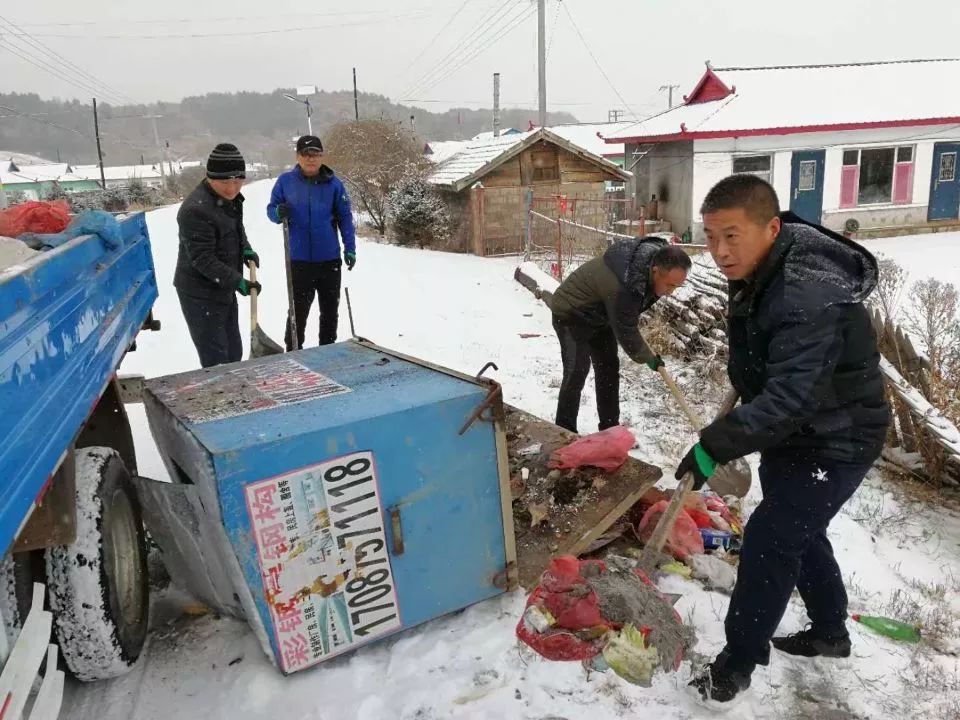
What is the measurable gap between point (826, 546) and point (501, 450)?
1.24 meters

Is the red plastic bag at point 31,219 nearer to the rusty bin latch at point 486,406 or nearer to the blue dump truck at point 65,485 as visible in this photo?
the blue dump truck at point 65,485

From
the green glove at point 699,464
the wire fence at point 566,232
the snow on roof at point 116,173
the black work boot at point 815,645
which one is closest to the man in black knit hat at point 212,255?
the green glove at point 699,464

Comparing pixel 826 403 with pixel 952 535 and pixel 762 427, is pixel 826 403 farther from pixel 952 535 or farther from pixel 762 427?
pixel 952 535

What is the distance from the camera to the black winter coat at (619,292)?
12.3 ft

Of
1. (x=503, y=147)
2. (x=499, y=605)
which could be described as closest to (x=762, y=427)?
(x=499, y=605)

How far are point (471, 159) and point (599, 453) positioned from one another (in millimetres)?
16195

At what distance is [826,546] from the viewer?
258cm

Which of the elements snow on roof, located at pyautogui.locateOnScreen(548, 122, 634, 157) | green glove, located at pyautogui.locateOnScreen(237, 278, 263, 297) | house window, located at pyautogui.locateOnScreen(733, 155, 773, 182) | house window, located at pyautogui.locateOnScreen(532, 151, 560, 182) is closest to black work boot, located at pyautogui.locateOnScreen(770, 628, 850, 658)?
green glove, located at pyautogui.locateOnScreen(237, 278, 263, 297)

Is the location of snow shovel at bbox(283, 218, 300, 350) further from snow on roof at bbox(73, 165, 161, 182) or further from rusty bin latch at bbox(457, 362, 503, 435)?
snow on roof at bbox(73, 165, 161, 182)

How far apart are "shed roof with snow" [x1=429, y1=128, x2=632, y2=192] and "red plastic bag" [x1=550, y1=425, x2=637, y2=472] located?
45.5ft

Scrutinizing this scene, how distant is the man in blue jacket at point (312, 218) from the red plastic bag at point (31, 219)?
2109 millimetres

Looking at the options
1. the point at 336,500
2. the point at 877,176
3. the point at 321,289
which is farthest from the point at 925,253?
the point at 336,500

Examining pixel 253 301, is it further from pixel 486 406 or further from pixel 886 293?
pixel 886 293

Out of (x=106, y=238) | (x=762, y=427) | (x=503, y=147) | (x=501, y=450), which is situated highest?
(x=503, y=147)
